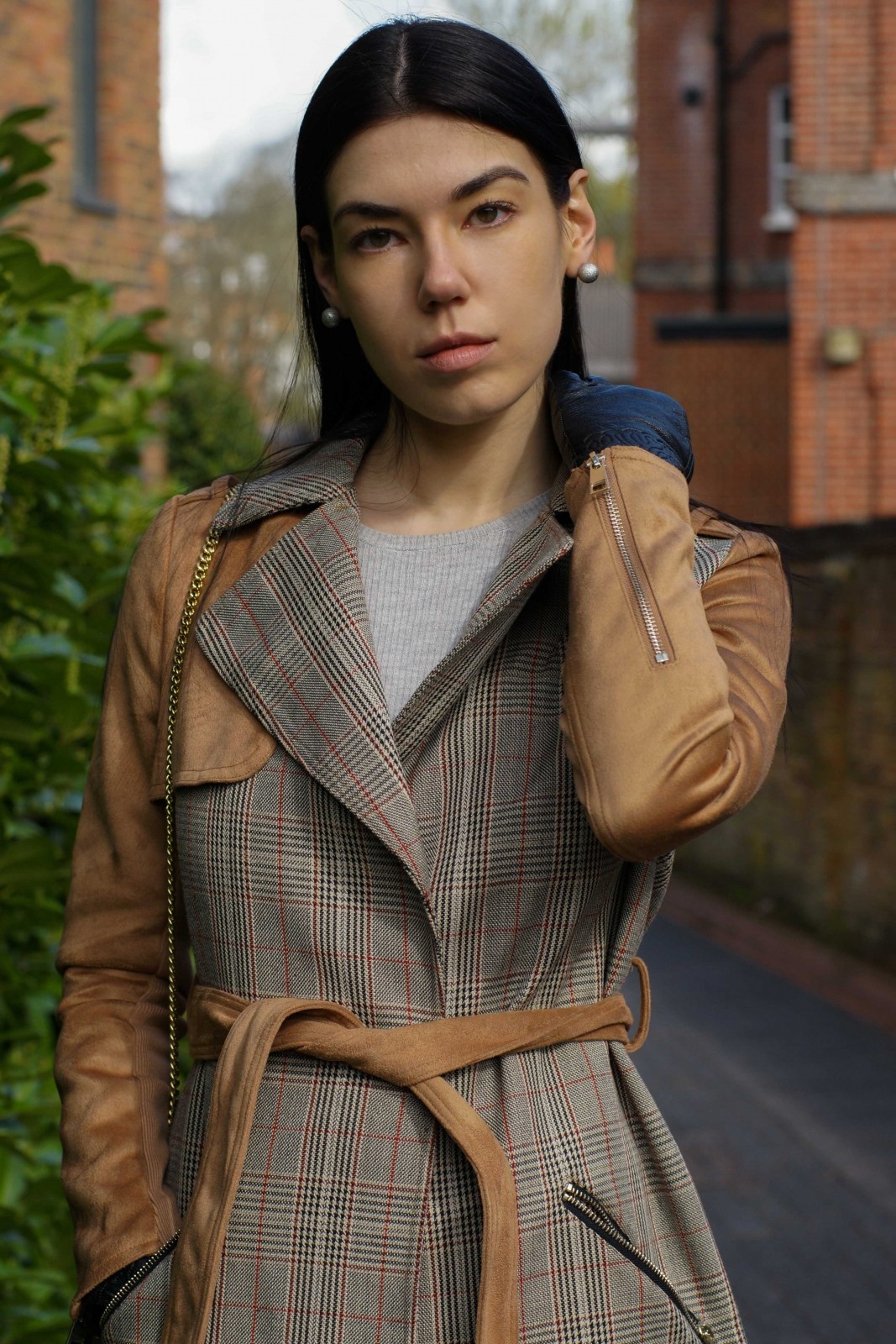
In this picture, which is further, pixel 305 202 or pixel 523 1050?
pixel 305 202

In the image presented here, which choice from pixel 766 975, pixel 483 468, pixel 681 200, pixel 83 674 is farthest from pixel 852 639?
pixel 681 200

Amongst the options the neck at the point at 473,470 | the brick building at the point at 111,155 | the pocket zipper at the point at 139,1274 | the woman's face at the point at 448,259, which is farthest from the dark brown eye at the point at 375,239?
the brick building at the point at 111,155

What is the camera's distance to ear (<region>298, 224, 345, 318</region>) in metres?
2.24

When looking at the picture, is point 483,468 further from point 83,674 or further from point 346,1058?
point 83,674

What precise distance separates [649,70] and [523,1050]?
23.0 m

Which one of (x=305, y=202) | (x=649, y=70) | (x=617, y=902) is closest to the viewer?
(x=617, y=902)

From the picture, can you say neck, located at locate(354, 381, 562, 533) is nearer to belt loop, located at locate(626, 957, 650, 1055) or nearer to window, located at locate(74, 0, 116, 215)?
belt loop, located at locate(626, 957, 650, 1055)

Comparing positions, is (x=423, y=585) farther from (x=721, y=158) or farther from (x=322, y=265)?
(x=721, y=158)

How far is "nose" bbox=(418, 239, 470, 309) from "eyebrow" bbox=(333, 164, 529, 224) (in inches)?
2.4

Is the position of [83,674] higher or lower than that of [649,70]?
lower

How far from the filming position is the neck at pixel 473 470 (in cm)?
223

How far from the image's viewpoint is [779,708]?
6.50 ft

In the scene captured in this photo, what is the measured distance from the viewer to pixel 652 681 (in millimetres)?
1812

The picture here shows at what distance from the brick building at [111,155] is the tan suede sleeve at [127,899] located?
353 inches
